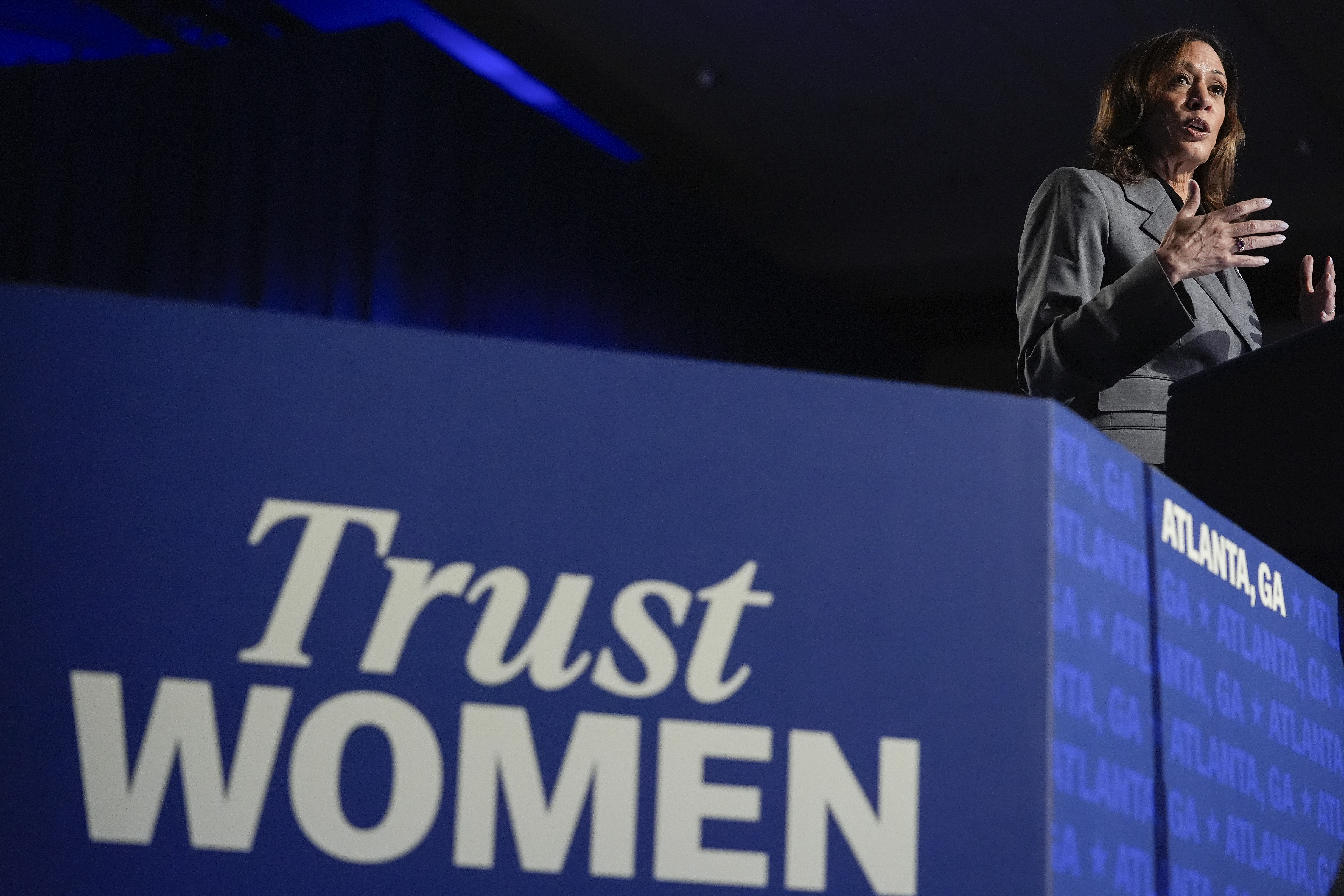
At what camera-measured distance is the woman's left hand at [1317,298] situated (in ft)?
5.59

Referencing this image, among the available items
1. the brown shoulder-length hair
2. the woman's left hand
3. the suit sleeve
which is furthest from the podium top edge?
the woman's left hand

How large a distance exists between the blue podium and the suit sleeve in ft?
1.58

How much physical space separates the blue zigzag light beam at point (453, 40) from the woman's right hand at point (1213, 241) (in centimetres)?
399

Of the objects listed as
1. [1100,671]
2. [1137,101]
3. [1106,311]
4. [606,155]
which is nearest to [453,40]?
[606,155]

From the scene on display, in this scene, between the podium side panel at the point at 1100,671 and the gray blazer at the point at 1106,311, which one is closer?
the podium side panel at the point at 1100,671

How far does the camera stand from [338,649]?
2.41 feet

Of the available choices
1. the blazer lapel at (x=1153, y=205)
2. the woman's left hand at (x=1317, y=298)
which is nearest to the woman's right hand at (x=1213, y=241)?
the blazer lapel at (x=1153, y=205)

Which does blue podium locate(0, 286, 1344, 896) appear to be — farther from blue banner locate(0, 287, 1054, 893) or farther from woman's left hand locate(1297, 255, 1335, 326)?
woman's left hand locate(1297, 255, 1335, 326)

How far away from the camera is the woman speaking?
1284 millimetres

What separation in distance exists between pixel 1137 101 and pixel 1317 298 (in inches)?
12.5

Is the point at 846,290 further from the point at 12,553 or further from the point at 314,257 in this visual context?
the point at 12,553

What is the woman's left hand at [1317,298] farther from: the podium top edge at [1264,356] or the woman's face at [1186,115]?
the podium top edge at [1264,356]

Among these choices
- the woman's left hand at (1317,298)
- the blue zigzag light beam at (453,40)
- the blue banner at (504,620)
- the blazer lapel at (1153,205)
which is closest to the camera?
the blue banner at (504,620)

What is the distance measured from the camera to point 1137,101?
1.61m
